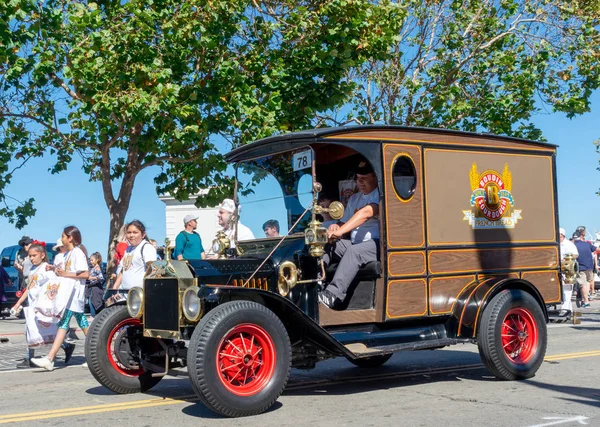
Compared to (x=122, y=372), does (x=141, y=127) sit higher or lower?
higher

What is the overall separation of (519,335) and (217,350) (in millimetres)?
3535

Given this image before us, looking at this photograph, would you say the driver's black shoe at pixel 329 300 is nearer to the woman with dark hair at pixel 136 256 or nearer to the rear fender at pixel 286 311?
the rear fender at pixel 286 311

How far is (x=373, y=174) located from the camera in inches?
314

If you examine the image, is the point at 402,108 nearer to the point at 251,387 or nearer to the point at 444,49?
the point at 444,49

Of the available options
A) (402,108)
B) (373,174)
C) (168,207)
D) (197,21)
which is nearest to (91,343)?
(373,174)

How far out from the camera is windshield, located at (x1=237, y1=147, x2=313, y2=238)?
7742mm

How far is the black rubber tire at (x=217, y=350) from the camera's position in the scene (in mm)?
6086

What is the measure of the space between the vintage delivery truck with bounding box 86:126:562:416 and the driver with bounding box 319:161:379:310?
0.10 meters

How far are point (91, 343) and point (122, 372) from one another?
0.42 metres

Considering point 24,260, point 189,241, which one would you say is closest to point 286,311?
point 189,241

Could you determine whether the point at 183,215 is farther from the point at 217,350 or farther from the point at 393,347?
the point at 217,350

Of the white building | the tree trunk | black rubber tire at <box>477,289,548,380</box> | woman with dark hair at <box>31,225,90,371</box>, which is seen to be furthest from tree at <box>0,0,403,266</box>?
the white building

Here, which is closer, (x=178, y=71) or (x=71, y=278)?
(x=71, y=278)

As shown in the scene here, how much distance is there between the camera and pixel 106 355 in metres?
7.29
